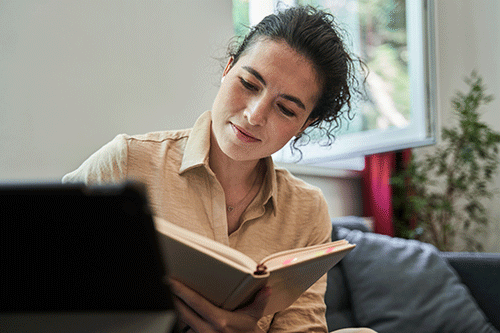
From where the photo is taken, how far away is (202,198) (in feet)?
3.52

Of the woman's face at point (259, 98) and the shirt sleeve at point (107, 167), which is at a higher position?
the woman's face at point (259, 98)

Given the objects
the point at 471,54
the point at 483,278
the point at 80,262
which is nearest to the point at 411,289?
the point at 483,278

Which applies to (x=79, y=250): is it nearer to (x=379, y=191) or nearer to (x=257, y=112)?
(x=257, y=112)

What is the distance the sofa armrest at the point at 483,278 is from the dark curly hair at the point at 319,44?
1075mm

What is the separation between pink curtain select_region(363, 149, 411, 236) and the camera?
3.40m

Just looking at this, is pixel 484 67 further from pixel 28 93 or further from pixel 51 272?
pixel 51 272

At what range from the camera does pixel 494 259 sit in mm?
1852

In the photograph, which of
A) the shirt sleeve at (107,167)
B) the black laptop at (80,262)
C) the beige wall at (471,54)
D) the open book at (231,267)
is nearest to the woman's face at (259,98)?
the shirt sleeve at (107,167)

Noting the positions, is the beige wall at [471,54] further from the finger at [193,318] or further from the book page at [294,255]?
the finger at [193,318]

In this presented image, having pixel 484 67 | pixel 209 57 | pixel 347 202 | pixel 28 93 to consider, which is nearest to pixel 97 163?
pixel 28 93

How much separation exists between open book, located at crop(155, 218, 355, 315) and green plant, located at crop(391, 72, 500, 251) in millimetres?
2752

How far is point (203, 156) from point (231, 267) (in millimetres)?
533

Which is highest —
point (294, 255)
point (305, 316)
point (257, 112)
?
point (257, 112)

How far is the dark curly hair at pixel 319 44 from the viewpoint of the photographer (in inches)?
42.8
